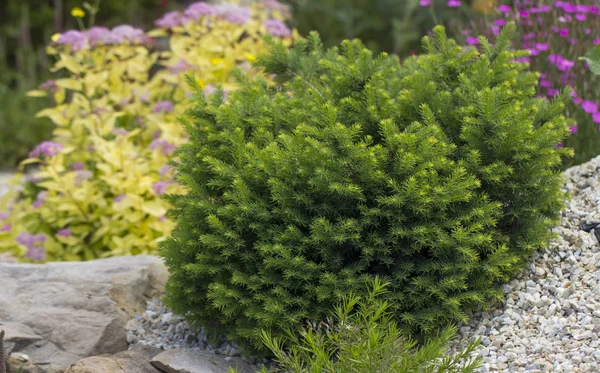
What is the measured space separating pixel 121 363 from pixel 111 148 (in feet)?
5.90

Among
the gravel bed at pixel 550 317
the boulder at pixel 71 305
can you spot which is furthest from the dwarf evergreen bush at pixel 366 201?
the boulder at pixel 71 305

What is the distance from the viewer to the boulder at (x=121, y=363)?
2688 millimetres

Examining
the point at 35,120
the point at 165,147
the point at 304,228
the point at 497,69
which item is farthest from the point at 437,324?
the point at 35,120

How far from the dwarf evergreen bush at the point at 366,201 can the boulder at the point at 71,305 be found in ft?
1.36

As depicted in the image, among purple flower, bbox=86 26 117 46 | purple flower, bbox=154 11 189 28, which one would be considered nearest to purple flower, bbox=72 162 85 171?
purple flower, bbox=86 26 117 46

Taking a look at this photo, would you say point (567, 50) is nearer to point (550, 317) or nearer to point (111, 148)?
point (550, 317)

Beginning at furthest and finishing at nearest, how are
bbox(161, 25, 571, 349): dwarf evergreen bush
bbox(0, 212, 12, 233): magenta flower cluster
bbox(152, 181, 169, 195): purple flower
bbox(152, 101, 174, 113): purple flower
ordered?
bbox(152, 101, 174, 113): purple flower, bbox(0, 212, 12, 233): magenta flower cluster, bbox(152, 181, 169, 195): purple flower, bbox(161, 25, 571, 349): dwarf evergreen bush

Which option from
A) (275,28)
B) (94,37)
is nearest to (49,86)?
(94,37)

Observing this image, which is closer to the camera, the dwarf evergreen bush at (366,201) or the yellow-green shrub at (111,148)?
the dwarf evergreen bush at (366,201)

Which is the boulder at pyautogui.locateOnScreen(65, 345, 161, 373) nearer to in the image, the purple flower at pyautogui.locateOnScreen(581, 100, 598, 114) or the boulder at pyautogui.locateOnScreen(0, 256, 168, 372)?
the boulder at pyautogui.locateOnScreen(0, 256, 168, 372)

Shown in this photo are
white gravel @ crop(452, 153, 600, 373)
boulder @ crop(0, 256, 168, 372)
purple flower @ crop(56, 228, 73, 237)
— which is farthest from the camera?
purple flower @ crop(56, 228, 73, 237)

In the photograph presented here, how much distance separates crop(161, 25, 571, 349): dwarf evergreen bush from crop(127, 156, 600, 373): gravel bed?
9 centimetres

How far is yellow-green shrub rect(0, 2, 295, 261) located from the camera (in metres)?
4.26

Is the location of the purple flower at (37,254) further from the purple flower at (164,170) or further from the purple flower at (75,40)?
the purple flower at (75,40)
